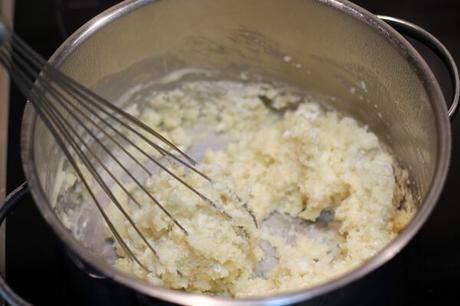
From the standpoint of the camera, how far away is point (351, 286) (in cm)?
72

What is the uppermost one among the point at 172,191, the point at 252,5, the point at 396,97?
the point at 252,5

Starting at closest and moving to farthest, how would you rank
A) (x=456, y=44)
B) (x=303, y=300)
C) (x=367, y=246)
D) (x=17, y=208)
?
(x=303, y=300) < (x=367, y=246) < (x=17, y=208) < (x=456, y=44)

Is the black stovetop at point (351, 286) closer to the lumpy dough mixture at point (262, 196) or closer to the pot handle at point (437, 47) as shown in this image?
the lumpy dough mixture at point (262, 196)

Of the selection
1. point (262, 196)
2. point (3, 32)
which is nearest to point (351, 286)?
point (262, 196)

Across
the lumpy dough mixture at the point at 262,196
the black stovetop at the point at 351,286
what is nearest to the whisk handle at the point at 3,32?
the black stovetop at the point at 351,286

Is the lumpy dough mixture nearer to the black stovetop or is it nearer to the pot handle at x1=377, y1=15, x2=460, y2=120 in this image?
the black stovetop

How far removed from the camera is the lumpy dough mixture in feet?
3.01

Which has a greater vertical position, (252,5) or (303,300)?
(252,5)

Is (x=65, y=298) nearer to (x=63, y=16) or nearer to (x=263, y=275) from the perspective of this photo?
(x=263, y=275)

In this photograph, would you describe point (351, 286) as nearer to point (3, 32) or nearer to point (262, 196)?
point (262, 196)

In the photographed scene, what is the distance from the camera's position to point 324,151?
1057 mm

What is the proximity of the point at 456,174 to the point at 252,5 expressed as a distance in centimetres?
43

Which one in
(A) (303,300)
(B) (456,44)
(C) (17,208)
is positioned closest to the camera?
(A) (303,300)

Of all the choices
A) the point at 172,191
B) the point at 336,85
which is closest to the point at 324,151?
the point at 336,85
